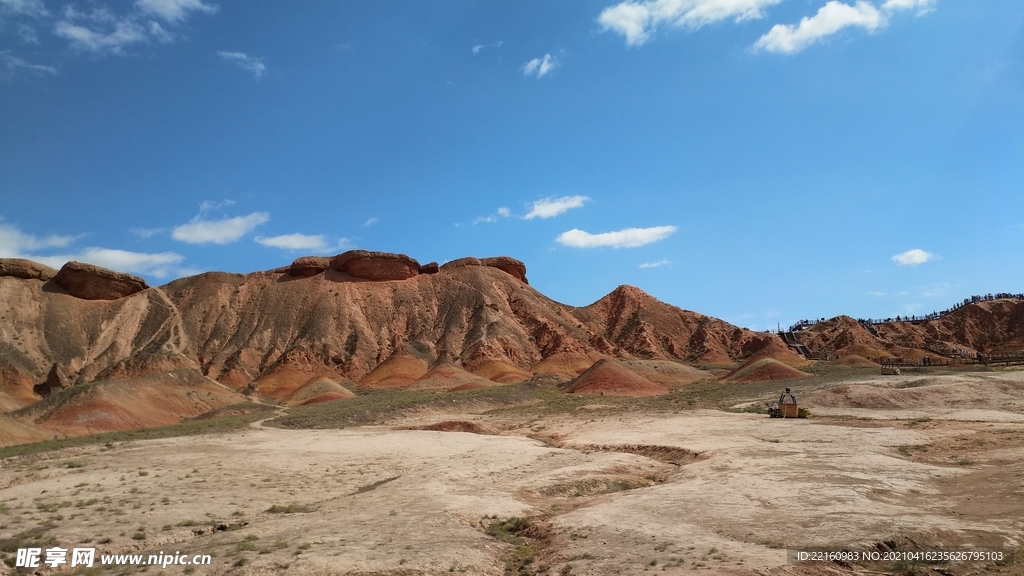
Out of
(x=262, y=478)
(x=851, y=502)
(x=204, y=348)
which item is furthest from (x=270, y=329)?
(x=851, y=502)

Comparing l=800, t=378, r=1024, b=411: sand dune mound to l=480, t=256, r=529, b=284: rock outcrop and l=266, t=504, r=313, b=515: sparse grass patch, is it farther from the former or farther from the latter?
l=480, t=256, r=529, b=284: rock outcrop

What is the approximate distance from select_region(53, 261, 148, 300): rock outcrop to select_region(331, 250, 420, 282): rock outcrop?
26449mm

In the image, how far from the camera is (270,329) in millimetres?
81562

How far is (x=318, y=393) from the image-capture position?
59.9m

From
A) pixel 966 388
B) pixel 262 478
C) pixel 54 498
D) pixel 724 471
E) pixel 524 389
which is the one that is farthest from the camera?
pixel 524 389

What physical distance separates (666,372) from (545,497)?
182 ft

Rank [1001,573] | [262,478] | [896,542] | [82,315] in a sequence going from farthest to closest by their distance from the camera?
[82,315]
[262,478]
[896,542]
[1001,573]

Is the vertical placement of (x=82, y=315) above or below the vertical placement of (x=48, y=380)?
above

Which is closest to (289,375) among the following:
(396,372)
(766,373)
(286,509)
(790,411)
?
(396,372)

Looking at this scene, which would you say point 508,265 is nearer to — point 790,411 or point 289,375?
point 289,375

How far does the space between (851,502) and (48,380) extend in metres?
68.9

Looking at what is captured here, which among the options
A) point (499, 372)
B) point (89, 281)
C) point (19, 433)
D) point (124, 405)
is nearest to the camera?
point (19, 433)

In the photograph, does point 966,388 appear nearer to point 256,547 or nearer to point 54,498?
point 256,547

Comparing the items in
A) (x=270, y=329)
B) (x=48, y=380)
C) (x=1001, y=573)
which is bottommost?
(x=1001, y=573)
